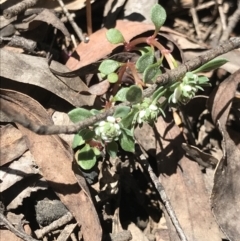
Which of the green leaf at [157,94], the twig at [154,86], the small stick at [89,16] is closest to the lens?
the twig at [154,86]

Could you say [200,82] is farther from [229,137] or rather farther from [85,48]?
[85,48]

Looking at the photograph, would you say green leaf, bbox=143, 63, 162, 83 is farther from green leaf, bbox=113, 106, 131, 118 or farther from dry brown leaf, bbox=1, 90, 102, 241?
dry brown leaf, bbox=1, 90, 102, 241

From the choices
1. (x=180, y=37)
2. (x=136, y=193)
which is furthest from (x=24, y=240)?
(x=180, y=37)

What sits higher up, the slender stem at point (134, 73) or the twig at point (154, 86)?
the twig at point (154, 86)

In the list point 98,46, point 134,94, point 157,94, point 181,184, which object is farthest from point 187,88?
point 98,46

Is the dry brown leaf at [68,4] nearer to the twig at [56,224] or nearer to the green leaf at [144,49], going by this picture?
the green leaf at [144,49]

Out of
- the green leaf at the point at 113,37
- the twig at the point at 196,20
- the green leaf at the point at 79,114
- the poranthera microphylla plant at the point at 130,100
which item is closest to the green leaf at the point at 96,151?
the poranthera microphylla plant at the point at 130,100
